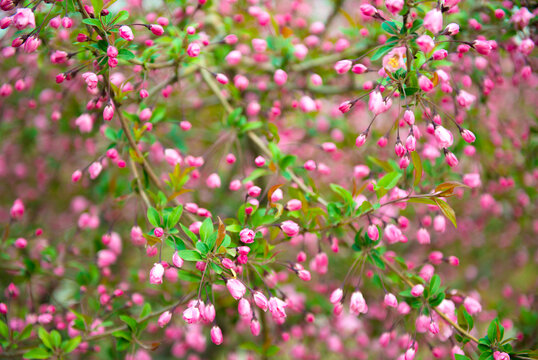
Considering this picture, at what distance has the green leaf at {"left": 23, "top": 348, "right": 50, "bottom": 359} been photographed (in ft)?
3.67

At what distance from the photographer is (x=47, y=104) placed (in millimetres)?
2023

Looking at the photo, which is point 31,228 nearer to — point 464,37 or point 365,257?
point 365,257

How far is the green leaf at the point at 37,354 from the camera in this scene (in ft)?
3.67

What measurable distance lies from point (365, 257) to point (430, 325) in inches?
8.9

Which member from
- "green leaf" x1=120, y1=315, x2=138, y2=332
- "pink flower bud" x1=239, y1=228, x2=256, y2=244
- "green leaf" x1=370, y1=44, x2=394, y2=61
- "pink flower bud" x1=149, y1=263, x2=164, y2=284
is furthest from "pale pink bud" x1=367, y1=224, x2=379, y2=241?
"green leaf" x1=120, y1=315, x2=138, y2=332

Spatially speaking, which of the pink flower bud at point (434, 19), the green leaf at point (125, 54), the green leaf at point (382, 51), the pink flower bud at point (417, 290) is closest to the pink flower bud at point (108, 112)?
the green leaf at point (125, 54)

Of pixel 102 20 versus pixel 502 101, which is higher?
pixel 102 20

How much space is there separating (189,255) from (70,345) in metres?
0.57

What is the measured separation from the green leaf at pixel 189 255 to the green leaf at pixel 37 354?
57 centimetres

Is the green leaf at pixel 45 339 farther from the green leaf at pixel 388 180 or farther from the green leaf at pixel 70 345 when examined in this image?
the green leaf at pixel 388 180

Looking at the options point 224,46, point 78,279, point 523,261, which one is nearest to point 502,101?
point 523,261

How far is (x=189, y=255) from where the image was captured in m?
0.91

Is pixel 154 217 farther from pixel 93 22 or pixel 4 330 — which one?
pixel 4 330

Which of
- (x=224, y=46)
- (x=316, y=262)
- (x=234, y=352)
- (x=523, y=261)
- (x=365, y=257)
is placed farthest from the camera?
(x=523, y=261)
